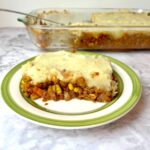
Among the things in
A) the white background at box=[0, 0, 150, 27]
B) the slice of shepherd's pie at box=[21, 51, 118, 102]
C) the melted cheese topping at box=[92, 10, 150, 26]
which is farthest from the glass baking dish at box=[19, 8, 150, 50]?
the slice of shepherd's pie at box=[21, 51, 118, 102]

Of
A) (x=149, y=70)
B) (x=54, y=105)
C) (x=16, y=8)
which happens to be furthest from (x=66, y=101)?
(x=16, y=8)

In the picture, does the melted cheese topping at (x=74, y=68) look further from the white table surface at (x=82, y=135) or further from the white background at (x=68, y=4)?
the white background at (x=68, y=4)

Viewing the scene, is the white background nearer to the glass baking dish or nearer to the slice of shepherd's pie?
the glass baking dish

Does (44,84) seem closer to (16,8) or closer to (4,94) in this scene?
(4,94)

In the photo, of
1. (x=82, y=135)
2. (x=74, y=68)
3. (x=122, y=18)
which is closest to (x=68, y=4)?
(x=122, y=18)

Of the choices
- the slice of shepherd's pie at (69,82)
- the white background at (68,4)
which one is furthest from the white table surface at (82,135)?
the white background at (68,4)

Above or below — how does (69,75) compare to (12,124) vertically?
above

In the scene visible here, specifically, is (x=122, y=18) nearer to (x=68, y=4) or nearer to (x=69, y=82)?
(x=68, y=4)
